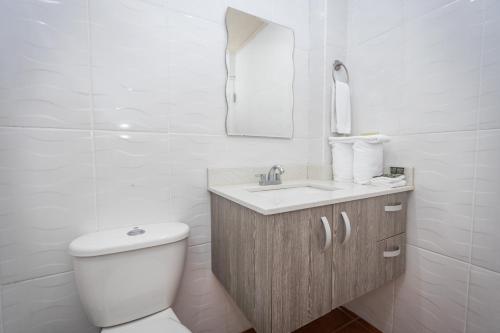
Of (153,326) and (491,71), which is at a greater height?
(491,71)

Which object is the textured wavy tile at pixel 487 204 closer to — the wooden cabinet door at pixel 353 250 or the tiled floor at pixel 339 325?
the wooden cabinet door at pixel 353 250

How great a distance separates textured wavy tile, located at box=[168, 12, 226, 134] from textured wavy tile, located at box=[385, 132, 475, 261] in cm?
100

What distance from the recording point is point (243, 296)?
84 centimetres

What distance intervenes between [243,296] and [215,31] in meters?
1.22

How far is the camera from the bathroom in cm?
79

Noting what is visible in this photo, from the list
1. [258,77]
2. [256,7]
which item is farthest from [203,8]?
[258,77]

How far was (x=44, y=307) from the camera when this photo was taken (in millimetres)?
832

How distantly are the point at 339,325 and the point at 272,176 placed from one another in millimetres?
1002

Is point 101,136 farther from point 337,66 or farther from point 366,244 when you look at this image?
point 337,66

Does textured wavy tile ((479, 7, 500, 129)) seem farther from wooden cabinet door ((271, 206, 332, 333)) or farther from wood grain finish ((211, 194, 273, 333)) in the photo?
wood grain finish ((211, 194, 273, 333))

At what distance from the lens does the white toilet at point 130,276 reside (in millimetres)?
741

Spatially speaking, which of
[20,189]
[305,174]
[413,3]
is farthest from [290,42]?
[20,189]

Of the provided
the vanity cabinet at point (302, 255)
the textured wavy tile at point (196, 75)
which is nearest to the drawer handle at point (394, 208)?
the vanity cabinet at point (302, 255)

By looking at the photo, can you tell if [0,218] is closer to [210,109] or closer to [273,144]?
[210,109]
